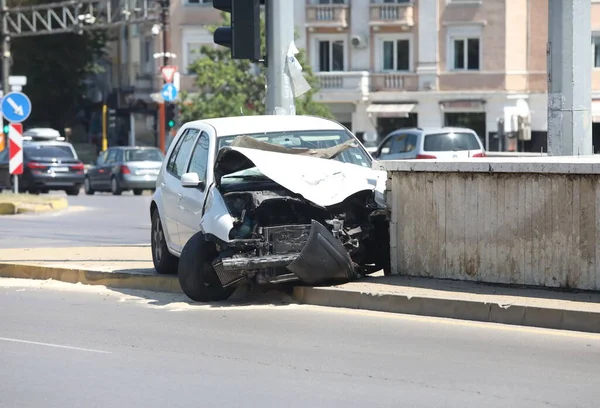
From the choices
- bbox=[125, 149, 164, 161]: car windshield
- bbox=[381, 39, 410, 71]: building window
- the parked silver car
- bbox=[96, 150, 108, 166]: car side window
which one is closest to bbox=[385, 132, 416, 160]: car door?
the parked silver car

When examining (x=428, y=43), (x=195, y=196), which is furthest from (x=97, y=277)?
(x=428, y=43)

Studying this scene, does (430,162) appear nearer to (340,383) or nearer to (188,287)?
(188,287)

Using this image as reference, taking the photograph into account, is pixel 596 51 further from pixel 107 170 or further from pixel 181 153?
pixel 181 153

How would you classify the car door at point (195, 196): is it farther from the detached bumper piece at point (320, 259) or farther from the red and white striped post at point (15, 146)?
the red and white striped post at point (15, 146)

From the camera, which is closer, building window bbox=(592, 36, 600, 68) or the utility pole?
the utility pole

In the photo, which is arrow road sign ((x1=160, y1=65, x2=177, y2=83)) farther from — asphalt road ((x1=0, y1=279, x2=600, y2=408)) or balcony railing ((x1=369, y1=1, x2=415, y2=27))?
asphalt road ((x1=0, y1=279, x2=600, y2=408))

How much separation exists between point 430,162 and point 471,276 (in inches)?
43.4

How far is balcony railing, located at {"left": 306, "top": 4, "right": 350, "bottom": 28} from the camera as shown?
54500mm

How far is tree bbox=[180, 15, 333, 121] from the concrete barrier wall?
3609cm

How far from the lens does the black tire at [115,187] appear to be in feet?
132

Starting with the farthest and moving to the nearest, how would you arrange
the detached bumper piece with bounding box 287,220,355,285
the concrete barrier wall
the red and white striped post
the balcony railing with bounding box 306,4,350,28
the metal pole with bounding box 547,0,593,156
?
the balcony railing with bounding box 306,4,350,28 < the red and white striped post < the metal pole with bounding box 547,0,593,156 < the detached bumper piece with bounding box 287,220,355,285 < the concrete barrier wall

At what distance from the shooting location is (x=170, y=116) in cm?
→ 4700

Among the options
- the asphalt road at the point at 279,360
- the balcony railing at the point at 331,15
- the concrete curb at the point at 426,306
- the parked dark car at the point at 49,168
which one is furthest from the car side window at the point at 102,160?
the asphalt road at the point at 279,360

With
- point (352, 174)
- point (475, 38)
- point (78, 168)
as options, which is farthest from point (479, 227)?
point (475, 38)
